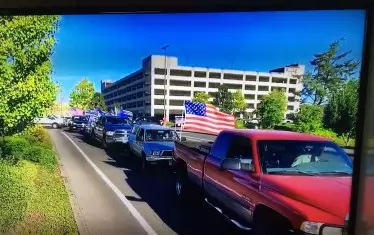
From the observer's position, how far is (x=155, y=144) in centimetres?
298

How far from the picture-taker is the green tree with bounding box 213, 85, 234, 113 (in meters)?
2.83

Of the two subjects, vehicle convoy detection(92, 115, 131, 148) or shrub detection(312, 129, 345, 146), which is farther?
vehicle convoy detection(92, 115, 131, 148)

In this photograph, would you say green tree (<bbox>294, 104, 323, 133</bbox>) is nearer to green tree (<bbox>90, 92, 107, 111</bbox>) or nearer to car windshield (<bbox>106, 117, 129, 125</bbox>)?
car windshield (<bbox>106, 117, 129, 125</bbox>)

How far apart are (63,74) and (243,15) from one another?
1582 mm

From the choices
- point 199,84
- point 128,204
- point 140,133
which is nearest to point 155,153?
point 140,133

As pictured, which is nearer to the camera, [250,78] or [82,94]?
[250,78]

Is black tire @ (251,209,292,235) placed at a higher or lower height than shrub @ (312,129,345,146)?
lower

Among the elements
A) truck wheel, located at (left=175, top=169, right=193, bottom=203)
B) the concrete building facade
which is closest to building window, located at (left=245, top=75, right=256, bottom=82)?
the concrete building facade

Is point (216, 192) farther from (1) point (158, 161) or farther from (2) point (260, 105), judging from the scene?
(2) point (260, 105)

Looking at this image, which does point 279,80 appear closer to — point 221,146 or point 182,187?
point 221,146

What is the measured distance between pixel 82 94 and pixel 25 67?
51 centimetres

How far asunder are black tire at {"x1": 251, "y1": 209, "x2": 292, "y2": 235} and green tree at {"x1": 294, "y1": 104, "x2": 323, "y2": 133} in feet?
2.38

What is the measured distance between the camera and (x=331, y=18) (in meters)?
2.63

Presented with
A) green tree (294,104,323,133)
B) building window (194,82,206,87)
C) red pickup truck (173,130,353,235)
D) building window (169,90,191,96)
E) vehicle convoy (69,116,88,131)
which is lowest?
red pickup truck (173,130,353,235)
